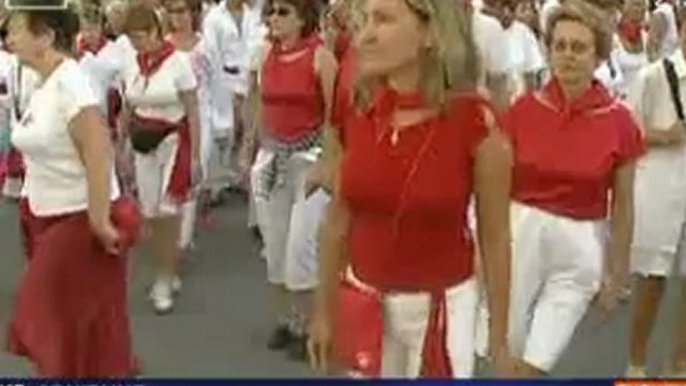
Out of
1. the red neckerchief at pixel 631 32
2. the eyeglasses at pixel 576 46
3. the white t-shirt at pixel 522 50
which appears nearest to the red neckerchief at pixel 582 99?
the eyeglasses at pixel 576 46

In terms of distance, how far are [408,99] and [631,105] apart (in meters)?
2.80

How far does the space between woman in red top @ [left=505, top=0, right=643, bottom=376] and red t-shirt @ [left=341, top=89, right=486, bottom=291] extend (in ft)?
4.48

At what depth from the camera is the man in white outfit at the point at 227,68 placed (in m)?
11.3

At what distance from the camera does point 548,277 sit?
5.48 meters

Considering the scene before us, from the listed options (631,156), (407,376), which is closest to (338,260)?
(407,376)

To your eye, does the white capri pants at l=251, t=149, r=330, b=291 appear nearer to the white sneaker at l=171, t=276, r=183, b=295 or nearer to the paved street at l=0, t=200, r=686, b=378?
the paved street at l=0, t=200, r=686, b=378

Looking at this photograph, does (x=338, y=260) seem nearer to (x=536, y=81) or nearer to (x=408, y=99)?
(x=408, y=99)

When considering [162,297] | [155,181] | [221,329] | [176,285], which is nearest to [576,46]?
[221,329]

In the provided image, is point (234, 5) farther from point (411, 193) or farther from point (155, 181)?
point (411, 193)

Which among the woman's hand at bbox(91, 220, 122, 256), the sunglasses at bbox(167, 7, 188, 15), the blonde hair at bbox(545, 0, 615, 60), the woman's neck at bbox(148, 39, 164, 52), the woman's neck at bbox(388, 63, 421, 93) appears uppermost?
the woman's neck at bbox(388, 63, 421, 93)

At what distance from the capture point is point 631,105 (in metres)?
6.48

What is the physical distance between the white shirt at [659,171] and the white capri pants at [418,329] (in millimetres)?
2682

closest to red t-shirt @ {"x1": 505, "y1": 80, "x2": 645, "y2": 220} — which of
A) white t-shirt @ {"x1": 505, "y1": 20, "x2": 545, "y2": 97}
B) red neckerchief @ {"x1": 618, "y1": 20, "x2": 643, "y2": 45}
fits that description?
Result: white t-shirt @ {"x1": 505, "y1": 20, "x2": 545, "y2": 97}

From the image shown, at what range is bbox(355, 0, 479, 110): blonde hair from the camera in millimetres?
3770
